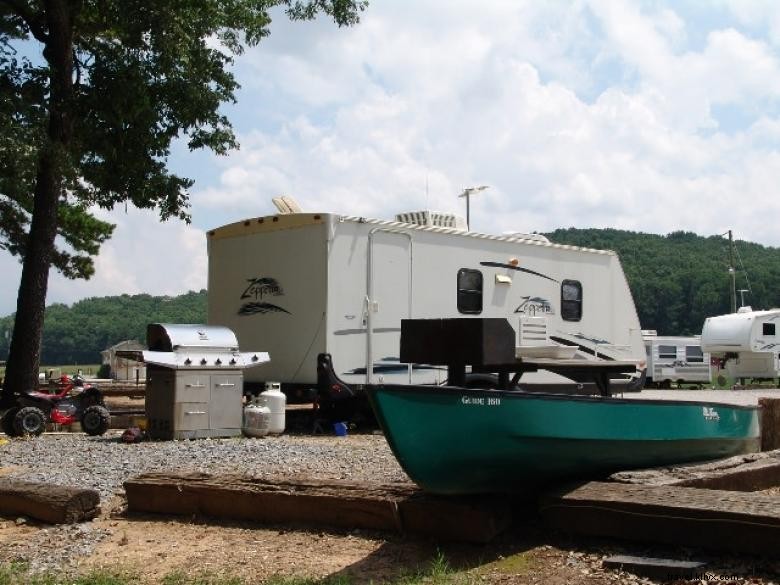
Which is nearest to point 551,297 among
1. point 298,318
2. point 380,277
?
point 380,277

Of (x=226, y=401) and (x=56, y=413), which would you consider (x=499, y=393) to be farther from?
(x=56, y=413)

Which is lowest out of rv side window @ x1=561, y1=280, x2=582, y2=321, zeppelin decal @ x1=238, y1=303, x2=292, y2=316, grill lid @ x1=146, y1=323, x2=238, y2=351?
grill lid @ x1=146, y1=323, x2=238, y2=351

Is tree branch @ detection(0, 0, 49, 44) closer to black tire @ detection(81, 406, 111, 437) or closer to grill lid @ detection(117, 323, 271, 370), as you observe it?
grill lid @ detection(117, 323, 271, 370)

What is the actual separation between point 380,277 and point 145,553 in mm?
7235

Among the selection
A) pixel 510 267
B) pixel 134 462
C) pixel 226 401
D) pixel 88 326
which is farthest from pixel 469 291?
pixel 88 326

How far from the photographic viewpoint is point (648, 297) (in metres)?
72.0

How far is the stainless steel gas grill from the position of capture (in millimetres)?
11234

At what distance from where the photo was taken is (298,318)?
41.7 ft

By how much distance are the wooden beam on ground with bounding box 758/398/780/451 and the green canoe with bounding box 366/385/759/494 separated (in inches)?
128

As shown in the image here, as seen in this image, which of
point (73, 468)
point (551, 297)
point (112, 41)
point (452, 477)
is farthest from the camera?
point (112, 41)

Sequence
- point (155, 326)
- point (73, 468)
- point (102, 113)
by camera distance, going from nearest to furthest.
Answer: point (73, 468)
point (155, 326)
point (102, 113)

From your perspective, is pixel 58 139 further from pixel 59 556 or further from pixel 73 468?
pixel 59 556

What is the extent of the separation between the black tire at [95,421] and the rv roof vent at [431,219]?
487cm

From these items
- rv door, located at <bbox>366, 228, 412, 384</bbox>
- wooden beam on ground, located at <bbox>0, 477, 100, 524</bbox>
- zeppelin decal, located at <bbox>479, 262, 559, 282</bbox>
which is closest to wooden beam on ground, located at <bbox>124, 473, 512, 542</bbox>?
wooden beam on ground, located at <bbox>0, 477, 100, 524</bbox>
